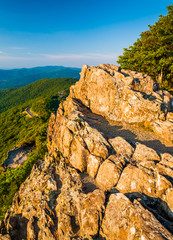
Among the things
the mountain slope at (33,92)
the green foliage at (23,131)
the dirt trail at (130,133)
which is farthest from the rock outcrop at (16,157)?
the mountain slope at (33,92)

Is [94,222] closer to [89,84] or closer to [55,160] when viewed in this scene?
[55,160]

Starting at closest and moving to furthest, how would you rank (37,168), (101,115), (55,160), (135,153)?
(135,153) < (55,160) < (37,168) < (101,115)

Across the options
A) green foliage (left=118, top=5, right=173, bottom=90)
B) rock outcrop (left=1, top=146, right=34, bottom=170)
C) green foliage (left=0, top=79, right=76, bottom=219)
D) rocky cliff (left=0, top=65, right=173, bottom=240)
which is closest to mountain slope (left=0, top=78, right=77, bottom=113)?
green foliage (left=0, top=79, right=76, bottom=219)

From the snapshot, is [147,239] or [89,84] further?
[89,84]

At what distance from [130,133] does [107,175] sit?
8.32 m

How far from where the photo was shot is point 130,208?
28.8ft

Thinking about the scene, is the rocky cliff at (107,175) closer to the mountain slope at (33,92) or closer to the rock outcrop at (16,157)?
the rock outcrop at (16,157)

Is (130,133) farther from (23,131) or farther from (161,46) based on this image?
(23,131)

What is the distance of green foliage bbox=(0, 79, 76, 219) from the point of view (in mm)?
32094

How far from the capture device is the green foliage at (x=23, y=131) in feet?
105

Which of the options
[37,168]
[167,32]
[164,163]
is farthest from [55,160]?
[167,32]

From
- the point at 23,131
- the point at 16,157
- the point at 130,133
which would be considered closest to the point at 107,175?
the point at 130,133

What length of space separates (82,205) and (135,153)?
25.2 ft

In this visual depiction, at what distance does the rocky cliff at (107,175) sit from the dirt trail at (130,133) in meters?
0.14
